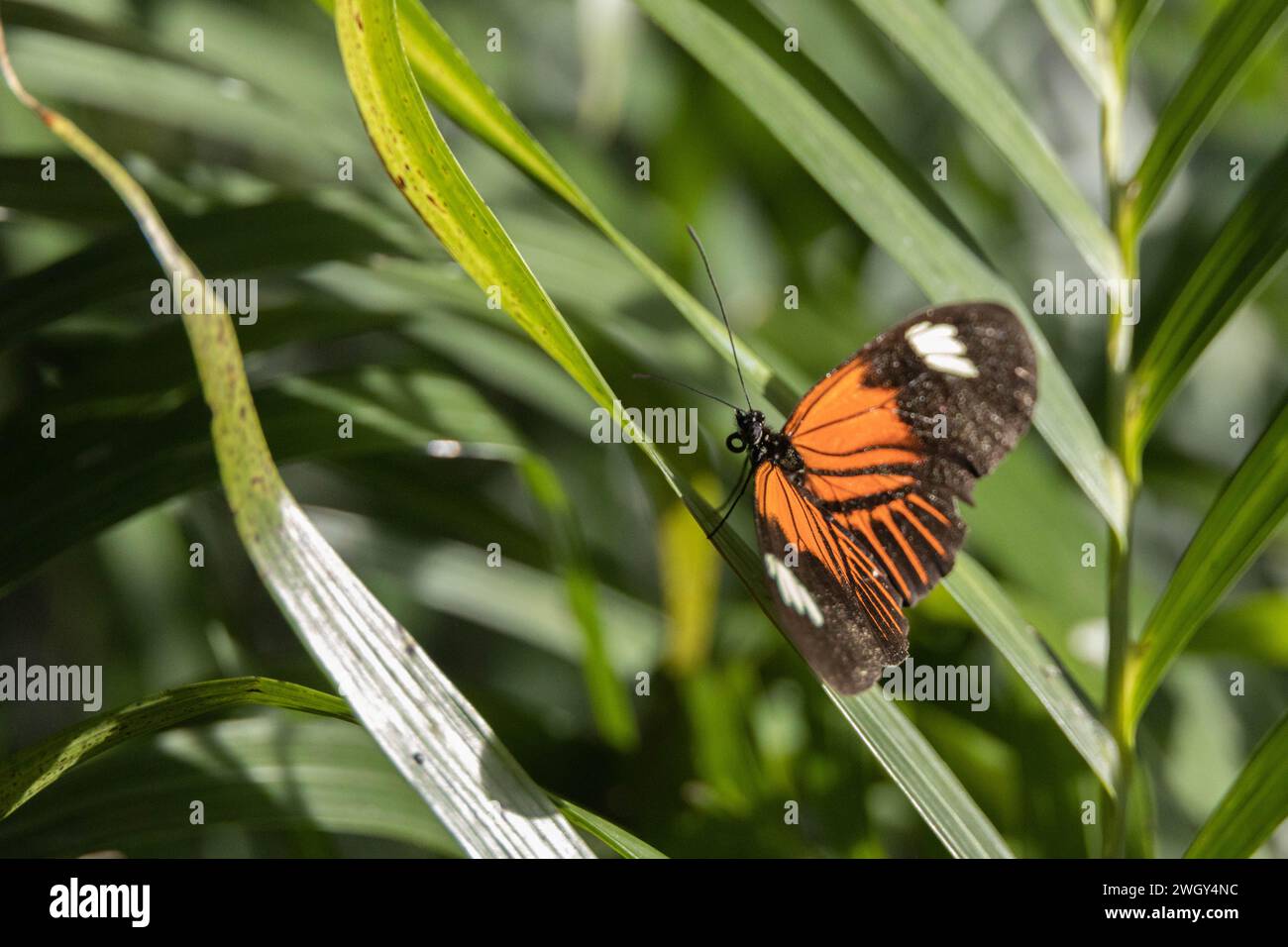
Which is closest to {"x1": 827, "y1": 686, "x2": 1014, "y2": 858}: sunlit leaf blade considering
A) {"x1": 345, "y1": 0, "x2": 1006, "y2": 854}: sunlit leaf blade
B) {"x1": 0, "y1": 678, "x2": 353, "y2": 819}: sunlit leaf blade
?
{"x1": 345, "y1": 0, "x2": 1006, "y2": 854}: sunlit leaf blade

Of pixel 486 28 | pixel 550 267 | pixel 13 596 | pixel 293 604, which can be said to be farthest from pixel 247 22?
pixel 293 604

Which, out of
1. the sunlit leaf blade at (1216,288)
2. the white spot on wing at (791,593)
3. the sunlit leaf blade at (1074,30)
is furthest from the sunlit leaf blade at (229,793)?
the sunlit leaf blade at (1074,30)

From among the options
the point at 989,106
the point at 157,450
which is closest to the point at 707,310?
the point at 989,106

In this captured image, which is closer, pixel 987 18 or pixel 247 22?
pixel 247 22

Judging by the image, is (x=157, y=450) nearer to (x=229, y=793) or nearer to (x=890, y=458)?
(x=229, y=793)

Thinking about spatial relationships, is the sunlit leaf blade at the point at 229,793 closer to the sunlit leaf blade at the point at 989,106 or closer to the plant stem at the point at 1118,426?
the plant stem at the point at 1118,426

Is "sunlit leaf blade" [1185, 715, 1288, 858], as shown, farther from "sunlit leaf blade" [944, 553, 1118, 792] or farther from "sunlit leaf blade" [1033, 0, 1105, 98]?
"sunlit leaf blade" [1033, 0, 1105, 98]

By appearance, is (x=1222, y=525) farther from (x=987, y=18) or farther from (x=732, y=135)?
(x=987, y=18)
